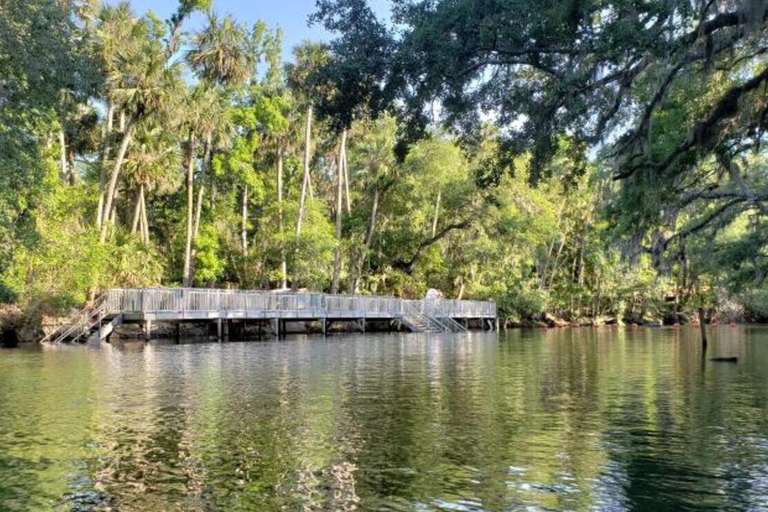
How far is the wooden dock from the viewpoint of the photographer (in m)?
32.7

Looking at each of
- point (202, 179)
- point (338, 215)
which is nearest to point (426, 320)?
point (338, 215)

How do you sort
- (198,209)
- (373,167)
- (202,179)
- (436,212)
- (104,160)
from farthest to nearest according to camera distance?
(436,212) < (373,167) < (202,179) < (198,209) < (104,160)

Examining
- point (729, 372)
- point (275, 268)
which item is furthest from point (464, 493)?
point (275, 268)

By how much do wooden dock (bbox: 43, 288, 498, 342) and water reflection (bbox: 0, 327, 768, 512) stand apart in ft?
37.2

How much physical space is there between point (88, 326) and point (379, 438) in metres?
24.1

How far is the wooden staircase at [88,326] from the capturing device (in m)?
31.5

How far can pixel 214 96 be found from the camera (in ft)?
136

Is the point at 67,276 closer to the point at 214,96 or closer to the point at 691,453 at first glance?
the point at 214,96

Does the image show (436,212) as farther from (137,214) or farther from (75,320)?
(75,320)

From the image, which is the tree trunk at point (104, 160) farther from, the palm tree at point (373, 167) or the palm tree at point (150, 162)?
the palm tree at point (373, 167)

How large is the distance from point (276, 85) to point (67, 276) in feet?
68.2

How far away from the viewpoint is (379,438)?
1113 cm

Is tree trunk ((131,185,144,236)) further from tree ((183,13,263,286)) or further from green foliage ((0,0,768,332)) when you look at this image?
tree ((183,13,263,286))

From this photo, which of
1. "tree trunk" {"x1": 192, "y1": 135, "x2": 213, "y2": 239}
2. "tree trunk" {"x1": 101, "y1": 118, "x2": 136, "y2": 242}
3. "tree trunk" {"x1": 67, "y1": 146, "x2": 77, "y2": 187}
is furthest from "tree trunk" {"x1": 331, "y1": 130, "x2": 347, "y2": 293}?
"tree trunk" {"x1": 67, "y1": 146, "x2": 77, "y2": 187}
